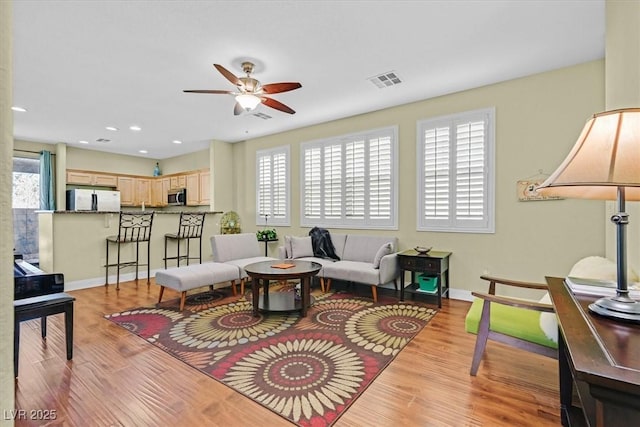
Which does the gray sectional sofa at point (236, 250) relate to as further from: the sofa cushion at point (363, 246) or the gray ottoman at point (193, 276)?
the sofa cushion at point (363, 246)

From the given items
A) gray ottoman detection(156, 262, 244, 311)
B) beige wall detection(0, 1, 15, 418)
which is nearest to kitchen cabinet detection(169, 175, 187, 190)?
gray ottoman detection(156, 262, 244, 311)

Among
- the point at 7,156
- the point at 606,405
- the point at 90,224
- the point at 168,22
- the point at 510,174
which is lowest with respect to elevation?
the point at 606,405

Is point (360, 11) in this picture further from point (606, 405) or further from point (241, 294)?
point (241, 294)

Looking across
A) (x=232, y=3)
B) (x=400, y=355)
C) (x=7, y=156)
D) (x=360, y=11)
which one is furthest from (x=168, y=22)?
(x=400, y=355)

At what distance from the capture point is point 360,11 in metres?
2.48

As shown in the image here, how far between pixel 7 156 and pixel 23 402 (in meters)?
2.45

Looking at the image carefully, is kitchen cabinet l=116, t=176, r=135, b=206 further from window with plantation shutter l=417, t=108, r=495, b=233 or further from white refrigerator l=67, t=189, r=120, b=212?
window with plantation shutter l=417, t=108, r=495, b=233

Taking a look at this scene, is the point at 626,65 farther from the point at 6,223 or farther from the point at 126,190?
the point at 126,190

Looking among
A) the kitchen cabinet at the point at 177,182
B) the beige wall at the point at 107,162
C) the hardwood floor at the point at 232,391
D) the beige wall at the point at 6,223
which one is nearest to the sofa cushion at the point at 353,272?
the hardwood floor at the point at 232,391

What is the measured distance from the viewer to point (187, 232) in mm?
5863

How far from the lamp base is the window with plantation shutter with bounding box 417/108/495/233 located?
2.88 m

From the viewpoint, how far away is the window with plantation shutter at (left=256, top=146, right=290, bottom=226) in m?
6.10

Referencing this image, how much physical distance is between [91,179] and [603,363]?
925 centimetres

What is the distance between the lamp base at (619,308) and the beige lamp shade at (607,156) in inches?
18.3
